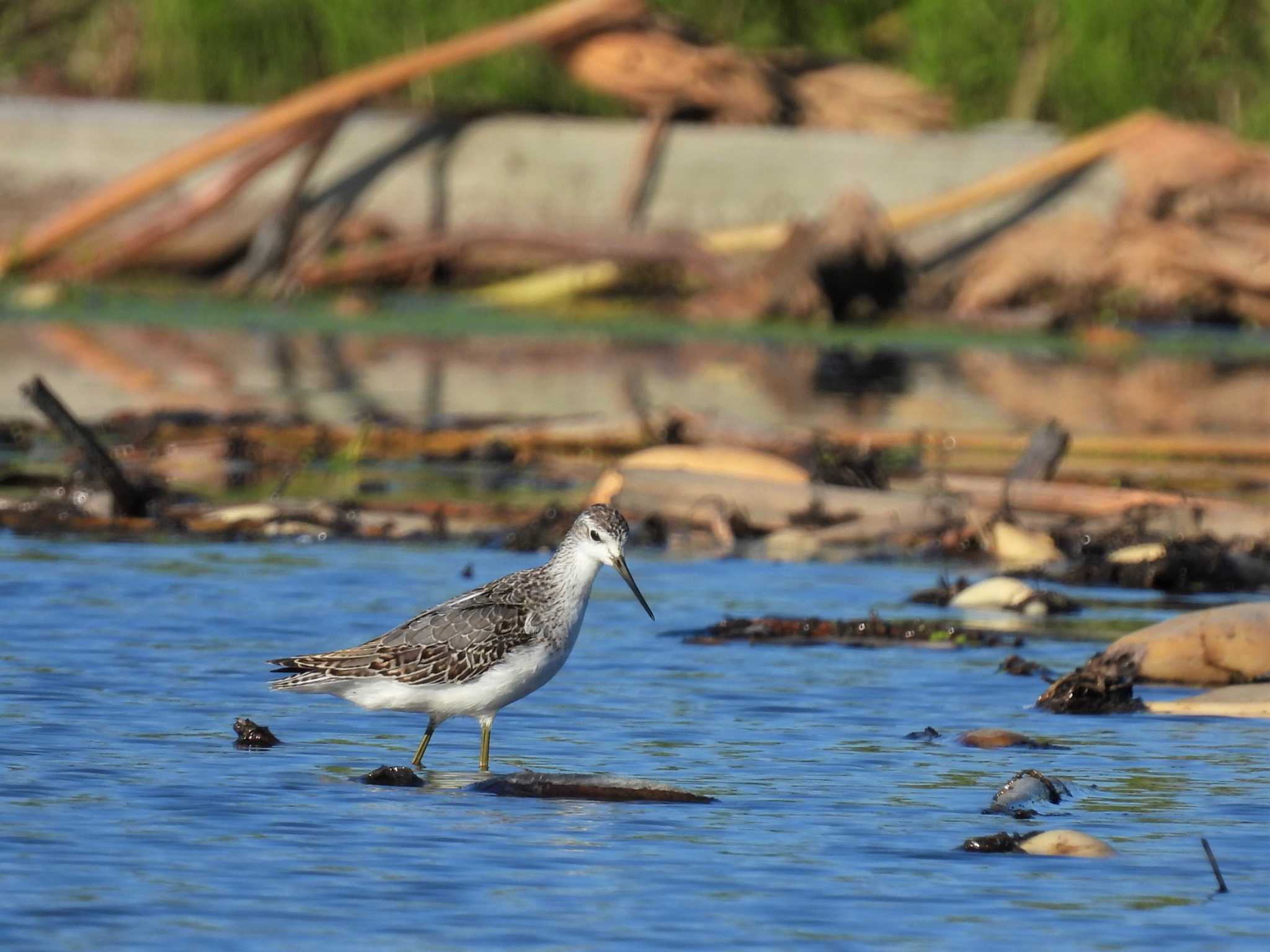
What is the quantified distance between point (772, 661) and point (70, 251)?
66.6ft

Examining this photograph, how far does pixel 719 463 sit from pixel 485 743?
5.60 metres

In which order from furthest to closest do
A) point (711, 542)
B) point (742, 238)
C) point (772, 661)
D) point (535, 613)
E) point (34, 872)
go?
point (742, 238) → point (711, 542) → point (772, 661) → point (535, 613) → point (34, 872)

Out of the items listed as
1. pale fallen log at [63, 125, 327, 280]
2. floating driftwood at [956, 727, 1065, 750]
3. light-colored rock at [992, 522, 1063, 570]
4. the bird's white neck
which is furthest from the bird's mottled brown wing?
pale fallen log at [63, 125, 327, 280]

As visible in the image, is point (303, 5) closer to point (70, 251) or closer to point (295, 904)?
point (70, 251)

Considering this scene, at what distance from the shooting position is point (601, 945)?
5578mm

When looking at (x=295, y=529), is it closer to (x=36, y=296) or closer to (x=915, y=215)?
(x=36, y=296)

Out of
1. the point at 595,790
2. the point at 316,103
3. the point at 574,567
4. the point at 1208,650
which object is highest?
the point at 316,103

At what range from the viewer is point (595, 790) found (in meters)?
7.02

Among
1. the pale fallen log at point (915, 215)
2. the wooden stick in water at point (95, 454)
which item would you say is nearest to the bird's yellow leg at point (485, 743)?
the wooden stick in water at point (95, 454)

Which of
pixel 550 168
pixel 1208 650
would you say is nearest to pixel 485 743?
pixel 1208 650

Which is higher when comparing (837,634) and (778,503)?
(778,503)

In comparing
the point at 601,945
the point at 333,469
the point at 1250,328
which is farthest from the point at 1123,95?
the point at 601,945

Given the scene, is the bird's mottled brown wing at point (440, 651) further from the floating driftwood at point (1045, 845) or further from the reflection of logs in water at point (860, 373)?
the reflection of logs in water at point (860, 373)

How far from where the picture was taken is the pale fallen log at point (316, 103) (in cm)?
2656
